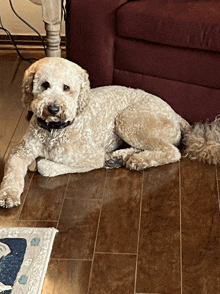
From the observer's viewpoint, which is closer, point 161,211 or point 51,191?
point 161,211

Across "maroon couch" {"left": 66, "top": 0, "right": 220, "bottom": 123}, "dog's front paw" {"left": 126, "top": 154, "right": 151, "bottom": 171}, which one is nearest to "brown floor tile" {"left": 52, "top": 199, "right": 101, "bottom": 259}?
"dog's front paw" {"left": 126, "top": 154, "right": 151, "bottom": 171}

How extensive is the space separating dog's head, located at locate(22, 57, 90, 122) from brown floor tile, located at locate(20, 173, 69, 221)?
0.33 meters

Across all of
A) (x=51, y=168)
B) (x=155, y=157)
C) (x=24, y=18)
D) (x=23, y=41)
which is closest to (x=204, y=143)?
(x=155, y=157)

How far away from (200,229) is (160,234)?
17 centimetres

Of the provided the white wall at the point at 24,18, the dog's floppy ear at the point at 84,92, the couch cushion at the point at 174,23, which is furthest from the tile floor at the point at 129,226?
the white wall at the point at 24,18

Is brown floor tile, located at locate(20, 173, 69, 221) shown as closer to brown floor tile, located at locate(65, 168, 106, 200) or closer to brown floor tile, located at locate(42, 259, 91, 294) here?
brown floor tile, located at locate(65, 168, 106, 200)

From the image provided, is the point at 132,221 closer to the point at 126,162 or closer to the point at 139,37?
the point at 126,162

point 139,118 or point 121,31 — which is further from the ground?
point 121,31

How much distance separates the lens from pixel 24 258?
5.79ft

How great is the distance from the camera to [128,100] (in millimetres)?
2432

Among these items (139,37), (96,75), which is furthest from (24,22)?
(139,37)

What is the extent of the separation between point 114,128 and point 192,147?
421 mm

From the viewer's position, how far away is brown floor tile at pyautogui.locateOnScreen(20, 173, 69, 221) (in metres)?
2.02

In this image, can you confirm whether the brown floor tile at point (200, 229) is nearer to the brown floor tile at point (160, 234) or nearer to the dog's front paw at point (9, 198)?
the brown floor tile at point (160, 234)
